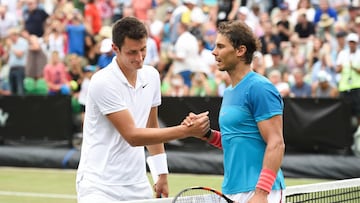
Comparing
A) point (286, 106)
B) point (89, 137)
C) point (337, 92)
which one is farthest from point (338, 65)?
point (89, 137)

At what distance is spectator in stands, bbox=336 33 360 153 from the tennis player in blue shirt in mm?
8631

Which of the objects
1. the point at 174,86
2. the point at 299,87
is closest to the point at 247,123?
the point at 299,87

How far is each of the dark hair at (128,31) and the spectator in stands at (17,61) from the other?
12947 mm

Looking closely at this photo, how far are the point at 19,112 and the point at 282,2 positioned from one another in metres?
6.09

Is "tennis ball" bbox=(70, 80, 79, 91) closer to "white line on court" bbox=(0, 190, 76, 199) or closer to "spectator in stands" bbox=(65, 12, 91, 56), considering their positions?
"spectator in stands" bbox=(65, 12, 91, 56)

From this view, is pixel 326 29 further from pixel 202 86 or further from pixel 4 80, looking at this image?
pixel 4 80

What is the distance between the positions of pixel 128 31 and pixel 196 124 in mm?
851

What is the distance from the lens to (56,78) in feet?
59.5

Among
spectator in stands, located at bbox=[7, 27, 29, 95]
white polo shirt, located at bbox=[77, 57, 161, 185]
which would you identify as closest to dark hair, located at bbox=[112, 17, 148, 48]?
white polo shirt, located at bbox=[77, 57, 161, 185]

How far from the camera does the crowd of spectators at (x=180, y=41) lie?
15.8m

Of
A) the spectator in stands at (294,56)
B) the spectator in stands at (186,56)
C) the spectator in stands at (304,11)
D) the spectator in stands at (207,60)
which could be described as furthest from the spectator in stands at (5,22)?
the spectator in stands at (294,56)

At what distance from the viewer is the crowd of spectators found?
1577 centimetres

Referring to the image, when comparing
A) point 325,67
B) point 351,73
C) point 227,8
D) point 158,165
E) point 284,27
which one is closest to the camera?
point 158,165

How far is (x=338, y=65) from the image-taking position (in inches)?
599
